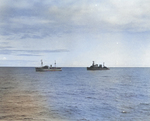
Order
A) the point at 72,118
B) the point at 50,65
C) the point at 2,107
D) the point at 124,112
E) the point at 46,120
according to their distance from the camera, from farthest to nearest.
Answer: the point at 50,65 → the point at 2,107 → the point at 124,112 → the point at 72,118 → the point at 46,120

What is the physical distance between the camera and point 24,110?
22797 millimetres

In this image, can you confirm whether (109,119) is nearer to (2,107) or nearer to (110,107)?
(110,107)

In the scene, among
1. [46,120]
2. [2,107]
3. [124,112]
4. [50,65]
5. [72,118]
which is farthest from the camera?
[50,65]

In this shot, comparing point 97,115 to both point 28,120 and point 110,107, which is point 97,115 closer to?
point 110,107

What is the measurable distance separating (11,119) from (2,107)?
611 cm

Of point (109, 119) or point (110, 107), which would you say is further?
point (110, 107)

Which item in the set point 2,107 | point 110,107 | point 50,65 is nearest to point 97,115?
point 110,107

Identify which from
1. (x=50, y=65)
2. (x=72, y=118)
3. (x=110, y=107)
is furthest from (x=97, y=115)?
(x=50, y=65)

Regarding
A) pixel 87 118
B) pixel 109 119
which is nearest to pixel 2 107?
pixel 87 118

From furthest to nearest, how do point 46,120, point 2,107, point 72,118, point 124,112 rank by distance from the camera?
point 2,107 → point 124,112 → point 72,118 → point 46,120

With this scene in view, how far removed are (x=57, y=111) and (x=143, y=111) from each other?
33.1 feet

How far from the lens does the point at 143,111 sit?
22.9 metres

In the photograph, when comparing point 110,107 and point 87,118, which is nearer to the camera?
point 87,118

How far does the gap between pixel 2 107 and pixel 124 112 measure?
14.9 m
